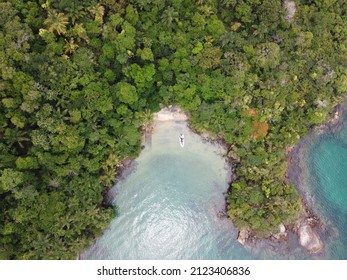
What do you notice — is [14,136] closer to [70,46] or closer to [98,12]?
[70,46]

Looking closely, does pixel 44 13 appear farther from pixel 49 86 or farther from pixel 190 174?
pixel 190 174

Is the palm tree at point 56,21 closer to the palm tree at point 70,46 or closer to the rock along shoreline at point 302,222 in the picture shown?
the palm tree at point 70,46

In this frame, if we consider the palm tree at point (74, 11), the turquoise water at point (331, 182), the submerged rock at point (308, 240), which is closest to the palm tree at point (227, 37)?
the palm tree at point (74, 11)

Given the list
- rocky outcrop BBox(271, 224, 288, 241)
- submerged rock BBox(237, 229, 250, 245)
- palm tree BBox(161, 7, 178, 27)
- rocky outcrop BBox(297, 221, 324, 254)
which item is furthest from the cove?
palm tree BBox(161, 7, 178, 27)

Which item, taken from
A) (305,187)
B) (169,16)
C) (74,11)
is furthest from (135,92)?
(305,187)

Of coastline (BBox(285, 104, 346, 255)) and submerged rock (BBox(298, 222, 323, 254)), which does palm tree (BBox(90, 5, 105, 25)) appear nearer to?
coastline (BBox(285, 104, 346, 255))

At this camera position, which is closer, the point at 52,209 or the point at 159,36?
the point at 52,209

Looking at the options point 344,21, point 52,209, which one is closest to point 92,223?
point 52,209
